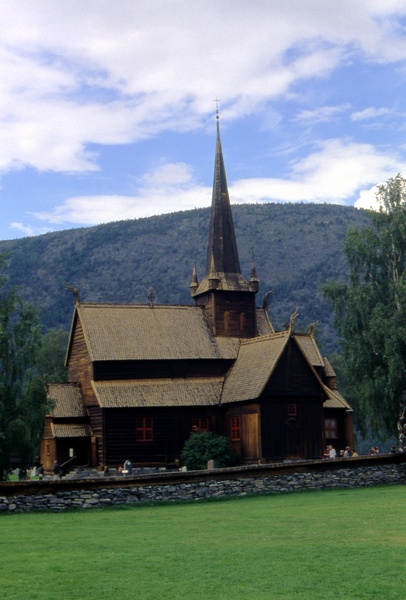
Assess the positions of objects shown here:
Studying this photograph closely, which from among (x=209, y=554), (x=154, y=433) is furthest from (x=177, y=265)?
(x=209, y=554)

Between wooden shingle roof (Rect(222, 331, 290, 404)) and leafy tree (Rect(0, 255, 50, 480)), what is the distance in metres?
13.5

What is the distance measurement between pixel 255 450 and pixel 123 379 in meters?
8.93

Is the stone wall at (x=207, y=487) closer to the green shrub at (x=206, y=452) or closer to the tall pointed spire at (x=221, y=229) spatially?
the green shrub at (x=206, y=452)

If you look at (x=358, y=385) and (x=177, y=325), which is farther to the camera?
(x=177, y=325)

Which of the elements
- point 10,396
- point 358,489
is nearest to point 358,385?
point 358,489

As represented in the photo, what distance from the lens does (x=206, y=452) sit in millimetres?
47906

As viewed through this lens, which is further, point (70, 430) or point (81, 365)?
point (81, 365)

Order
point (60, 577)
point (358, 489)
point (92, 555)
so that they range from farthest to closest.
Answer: point (358, 489), point (92, 555), point (60, 577)

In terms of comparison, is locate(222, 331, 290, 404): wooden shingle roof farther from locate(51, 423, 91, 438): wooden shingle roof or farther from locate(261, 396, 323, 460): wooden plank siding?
locate(51, 423, 91, 438): wooden shingle roof

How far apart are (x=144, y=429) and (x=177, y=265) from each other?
131 meters

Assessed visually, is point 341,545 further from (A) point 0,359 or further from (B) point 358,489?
(A) point 0,359

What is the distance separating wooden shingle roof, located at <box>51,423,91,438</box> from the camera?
48.8 meters

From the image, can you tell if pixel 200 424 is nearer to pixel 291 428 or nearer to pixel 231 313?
pixel 291 428

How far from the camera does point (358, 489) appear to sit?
118 ft
